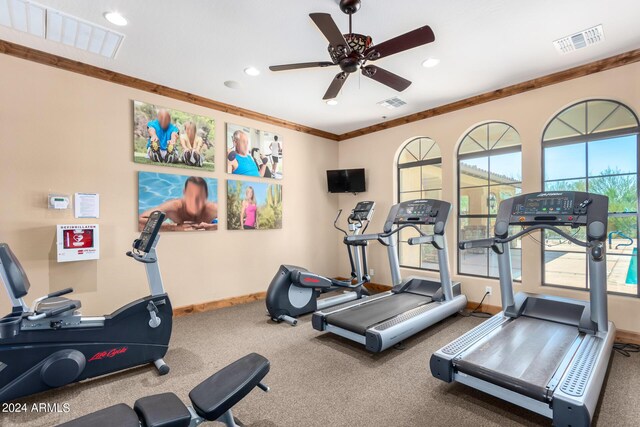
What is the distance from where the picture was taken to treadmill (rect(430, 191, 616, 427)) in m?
2.04

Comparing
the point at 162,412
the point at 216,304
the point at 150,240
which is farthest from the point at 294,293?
the point at 162,412

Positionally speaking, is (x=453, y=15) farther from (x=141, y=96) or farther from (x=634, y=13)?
(x=141, y=96)

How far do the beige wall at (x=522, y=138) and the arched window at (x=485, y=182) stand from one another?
170 millimetres

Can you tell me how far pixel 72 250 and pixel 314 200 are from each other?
3841 millimetres

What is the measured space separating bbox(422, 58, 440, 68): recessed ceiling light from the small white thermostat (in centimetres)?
435

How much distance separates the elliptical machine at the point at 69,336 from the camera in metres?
2.23

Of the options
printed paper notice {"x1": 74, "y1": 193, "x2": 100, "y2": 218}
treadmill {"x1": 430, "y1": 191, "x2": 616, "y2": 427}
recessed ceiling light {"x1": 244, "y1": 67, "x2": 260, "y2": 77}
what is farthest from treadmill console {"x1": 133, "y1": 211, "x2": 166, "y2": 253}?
treadmill {"x1": 430, "y1": 191, "x2": 616, "y2": 427}

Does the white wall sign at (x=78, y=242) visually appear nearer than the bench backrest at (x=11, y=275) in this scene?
No

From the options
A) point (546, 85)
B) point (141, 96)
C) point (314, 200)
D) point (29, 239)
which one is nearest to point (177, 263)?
point (29, 239)

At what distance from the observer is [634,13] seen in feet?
8.84

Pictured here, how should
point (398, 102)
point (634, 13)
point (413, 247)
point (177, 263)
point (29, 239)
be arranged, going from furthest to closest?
point (413, 247) < point (398, 102) < point (177, 263) < point (29, 239) < point (634, 13)

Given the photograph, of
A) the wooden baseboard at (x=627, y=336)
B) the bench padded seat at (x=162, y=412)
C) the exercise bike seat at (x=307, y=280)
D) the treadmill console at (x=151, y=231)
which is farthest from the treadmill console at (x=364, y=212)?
the bench padded seat at (x=162, y=412)

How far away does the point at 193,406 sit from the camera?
1450mm

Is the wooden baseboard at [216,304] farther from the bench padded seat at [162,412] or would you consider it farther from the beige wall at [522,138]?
the bench padded seat at [162,412]
